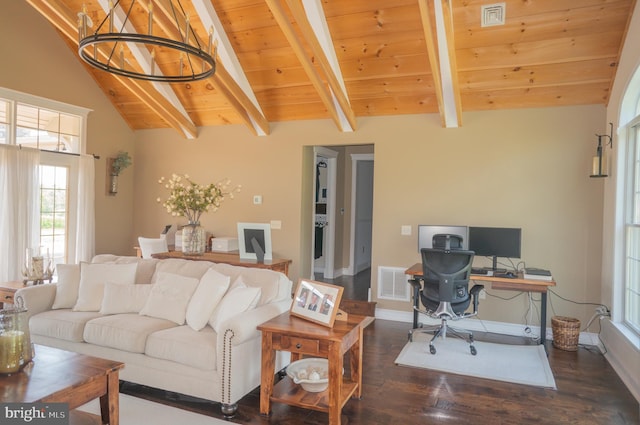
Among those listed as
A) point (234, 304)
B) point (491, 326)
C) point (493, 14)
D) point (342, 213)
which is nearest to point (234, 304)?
point (234, 304)

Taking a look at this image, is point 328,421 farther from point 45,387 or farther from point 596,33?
point 596,33

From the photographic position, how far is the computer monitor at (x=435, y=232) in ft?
16.1

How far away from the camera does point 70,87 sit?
6.13 m

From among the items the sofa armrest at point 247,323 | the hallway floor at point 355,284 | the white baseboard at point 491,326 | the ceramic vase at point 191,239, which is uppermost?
the ceramic vase at point 191,239

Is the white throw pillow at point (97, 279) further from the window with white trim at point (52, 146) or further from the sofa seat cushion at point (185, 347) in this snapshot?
the window with white trim at point (52, 146)

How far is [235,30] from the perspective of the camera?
5.03m

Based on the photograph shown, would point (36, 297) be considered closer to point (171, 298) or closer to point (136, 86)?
point (171, 298)

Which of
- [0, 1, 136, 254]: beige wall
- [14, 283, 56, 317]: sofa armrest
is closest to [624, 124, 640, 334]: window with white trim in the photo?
[14, 283, 56, 317]: sofa armrest

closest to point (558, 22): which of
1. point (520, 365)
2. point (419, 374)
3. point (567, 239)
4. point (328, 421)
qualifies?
point (567, 239)

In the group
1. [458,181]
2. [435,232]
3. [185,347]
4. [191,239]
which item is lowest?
[185,347]

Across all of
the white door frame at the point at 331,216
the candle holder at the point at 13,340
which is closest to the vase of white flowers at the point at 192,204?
the candle holder at the point at 13,340

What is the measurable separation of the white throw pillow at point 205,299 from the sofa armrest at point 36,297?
54.1 inches

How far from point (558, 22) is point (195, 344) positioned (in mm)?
4190

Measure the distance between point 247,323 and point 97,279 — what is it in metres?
1.71
